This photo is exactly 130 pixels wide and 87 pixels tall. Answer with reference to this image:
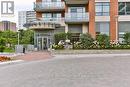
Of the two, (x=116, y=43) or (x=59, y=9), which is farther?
(x=59, y=9)

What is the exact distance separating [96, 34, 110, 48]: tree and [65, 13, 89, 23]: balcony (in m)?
4.62

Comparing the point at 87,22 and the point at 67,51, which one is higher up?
the point at 87,22

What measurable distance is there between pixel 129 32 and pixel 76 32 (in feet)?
30.0

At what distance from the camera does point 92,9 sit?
5272cm

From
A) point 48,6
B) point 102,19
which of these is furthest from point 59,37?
point 48,6

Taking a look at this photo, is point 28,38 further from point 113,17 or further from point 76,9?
point 113,17

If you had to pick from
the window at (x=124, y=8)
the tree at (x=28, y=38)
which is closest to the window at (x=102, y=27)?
the window at (x=124, y=8)

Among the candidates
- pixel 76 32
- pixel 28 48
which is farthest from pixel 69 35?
pixel 28 48

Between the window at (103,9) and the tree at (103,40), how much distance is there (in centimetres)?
428

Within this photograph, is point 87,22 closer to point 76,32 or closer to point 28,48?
point 76,32

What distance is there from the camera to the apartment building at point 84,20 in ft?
173

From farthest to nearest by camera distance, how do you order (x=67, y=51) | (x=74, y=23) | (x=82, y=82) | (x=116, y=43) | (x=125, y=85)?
1. (x=74, y=23)
2. (x=116, y=43)
3. (x=67, y=51)
4. (x=82, y=82)
5. (x=125, y=85)

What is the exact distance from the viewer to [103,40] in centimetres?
4838

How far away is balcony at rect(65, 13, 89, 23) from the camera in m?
53.6
